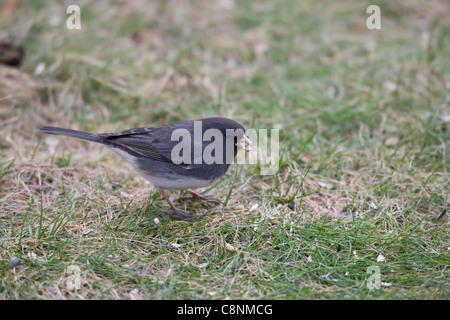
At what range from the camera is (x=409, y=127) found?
409 cm

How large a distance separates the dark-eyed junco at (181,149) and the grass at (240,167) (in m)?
0.28

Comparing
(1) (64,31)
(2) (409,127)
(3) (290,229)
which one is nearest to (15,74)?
(1) (64,31)

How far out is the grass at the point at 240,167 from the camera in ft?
8.60

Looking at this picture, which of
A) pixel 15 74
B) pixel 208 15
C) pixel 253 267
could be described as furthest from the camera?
pixel 208 15

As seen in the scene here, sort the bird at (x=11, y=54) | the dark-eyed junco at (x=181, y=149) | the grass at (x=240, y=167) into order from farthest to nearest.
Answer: the bird at (x=11, y=54) → the dark-eyed junco at (x=181, y=149) → the grass at (x=240, y=167)

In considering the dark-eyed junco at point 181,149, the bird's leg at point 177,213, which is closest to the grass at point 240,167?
the bird's leg at point 177,213

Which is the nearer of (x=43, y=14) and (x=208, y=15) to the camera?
(x=43, y=14)

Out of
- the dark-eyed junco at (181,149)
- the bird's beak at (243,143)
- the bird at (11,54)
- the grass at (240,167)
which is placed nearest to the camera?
the grass at (240,167)

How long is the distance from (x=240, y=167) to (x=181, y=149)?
66 cm

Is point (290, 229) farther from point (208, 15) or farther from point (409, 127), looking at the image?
point (208, 15)

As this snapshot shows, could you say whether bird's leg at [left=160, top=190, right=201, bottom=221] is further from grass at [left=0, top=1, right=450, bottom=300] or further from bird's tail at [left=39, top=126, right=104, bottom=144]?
bird's tail at [left=39, top=126, right=104, bottom=144]

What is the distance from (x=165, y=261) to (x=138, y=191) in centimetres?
94

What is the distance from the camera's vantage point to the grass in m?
2.62

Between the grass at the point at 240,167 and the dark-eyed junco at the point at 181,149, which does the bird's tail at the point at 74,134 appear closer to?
the dark-eyed junco at the point at 181,149
